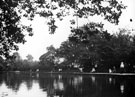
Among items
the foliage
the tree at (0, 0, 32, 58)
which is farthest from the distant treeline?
the tree at (0, 0, 32, 58)

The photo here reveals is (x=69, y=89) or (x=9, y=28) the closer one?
(x=9, y=28)

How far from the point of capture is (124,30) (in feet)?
232

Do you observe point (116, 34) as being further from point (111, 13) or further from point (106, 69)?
point (111, 13)

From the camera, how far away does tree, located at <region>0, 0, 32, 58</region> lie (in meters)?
14.0

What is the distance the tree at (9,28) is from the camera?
1399 cm

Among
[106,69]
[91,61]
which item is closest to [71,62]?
[91,61]

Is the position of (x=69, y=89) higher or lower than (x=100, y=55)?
lower

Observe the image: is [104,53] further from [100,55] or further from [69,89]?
[69,89]

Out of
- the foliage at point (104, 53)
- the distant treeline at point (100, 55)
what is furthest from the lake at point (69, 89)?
the foliage at point (104, 53)

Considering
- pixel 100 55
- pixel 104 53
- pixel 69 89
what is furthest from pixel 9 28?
pixel 100 55

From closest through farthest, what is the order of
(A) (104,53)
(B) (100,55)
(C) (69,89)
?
(C) (69,89) < (A) (104,53) < (B) (100,55)

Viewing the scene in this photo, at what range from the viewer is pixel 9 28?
1436cm

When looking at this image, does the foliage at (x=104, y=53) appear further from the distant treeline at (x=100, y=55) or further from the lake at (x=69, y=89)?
the lake at (x=69, y=89)

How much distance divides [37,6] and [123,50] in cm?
5023
